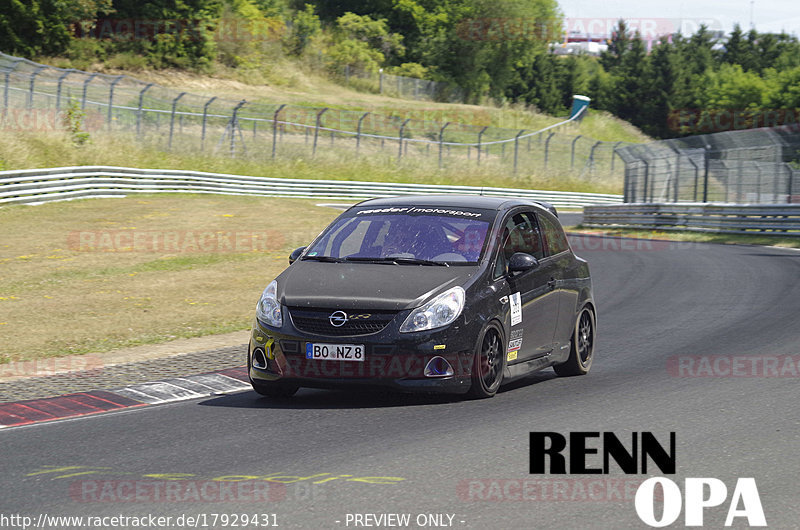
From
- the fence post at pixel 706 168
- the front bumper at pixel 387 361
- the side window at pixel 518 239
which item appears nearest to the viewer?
the front bumper at pixel 387 361

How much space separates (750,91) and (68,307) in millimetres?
88147

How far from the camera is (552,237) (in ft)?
33.1

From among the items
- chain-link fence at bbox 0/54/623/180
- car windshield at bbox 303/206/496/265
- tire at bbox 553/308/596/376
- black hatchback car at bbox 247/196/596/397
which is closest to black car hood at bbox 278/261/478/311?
Answer: black hatchback car at bbox 247/196/596/397

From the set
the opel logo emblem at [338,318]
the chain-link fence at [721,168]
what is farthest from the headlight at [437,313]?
the chain-link fence at [721,168]

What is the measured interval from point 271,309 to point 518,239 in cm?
236

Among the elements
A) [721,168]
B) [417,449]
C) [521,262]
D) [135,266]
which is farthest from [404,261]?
[721,168]

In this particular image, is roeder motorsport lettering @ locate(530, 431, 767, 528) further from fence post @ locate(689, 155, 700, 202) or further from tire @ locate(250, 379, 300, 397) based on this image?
fence post @ locate(689, 155, 700, 202)

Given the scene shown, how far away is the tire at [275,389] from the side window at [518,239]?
1.86m

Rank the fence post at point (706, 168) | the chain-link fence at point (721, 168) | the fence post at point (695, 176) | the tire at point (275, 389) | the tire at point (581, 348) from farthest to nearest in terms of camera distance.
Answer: the fence post at point (695, 176), the fence post at point (706, 168), the chain-link fence at point (721, 168), the tire at point (581, 348), the tire at point (275, 389)

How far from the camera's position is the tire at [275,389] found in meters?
8.38

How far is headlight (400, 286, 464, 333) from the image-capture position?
793 cm

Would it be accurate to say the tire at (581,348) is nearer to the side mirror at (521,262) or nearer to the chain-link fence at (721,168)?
the side mirror at (521,262)

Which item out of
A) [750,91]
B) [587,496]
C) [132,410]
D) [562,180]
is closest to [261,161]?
A: [562,180]

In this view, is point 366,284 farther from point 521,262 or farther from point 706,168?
point 706,168
